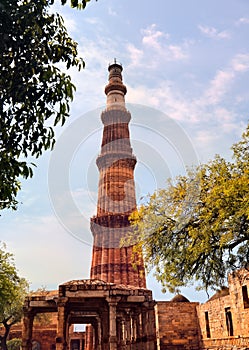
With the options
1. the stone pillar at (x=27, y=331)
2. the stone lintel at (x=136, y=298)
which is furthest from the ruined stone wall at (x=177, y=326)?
the stone pillar at (x=27, y=331)

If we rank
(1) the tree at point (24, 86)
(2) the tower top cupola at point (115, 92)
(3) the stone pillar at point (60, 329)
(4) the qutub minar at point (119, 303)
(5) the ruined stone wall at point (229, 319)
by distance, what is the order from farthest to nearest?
(2) the tower top cupola at point (115, 92) < (5) the ruined stone wall at point (229, 319) < (4) the qutub minar at point (119, 303) < (3) the stone pillar at point (60, 329) < (1) the tree at point (24, 86)

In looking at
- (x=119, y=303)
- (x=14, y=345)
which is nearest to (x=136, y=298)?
(x=119, y=303)

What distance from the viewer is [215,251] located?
12234mm

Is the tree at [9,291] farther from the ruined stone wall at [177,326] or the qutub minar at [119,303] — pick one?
the ruined stone wall at [177,326]

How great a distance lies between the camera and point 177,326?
2506 centimetres

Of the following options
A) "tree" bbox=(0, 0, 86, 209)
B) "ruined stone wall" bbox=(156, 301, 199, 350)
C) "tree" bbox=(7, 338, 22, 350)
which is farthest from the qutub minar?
"tree" bbox=(0, 0, 86, 209)

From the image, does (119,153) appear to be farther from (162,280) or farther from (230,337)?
(162,280)

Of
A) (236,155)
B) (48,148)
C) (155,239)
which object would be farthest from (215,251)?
(48,148)

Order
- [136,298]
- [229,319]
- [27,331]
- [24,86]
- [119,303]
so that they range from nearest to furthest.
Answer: [24,86] < [136,298] < [27,331] < [119,303] < [229,319]

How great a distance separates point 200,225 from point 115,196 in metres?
23.8

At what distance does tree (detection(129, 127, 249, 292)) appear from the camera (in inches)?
440

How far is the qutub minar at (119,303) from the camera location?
1617 centimetres

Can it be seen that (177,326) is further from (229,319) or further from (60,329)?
(60,329)

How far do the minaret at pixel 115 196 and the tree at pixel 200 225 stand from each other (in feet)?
56.6
